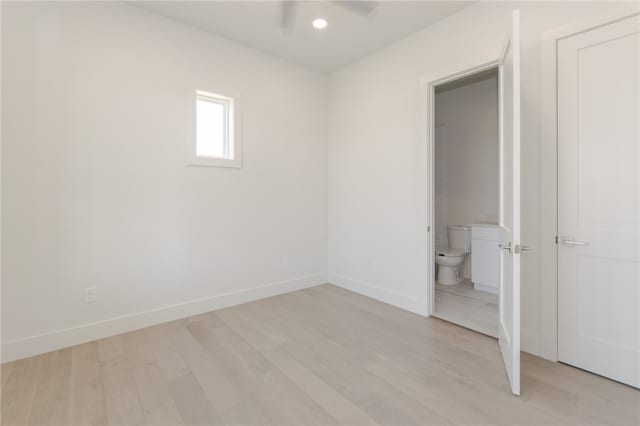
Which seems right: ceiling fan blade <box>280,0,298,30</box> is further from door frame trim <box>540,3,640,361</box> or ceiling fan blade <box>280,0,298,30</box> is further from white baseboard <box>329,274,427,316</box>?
white baseboard <box>329,274,427,316</box>

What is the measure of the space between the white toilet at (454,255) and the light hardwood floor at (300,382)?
1.43 meters

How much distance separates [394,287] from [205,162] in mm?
2517

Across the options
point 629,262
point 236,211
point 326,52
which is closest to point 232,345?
point 236,211

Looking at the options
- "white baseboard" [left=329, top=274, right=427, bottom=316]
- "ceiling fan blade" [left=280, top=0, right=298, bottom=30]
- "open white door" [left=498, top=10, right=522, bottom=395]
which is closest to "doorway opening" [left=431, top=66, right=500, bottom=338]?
"white baseboard" [left=329, top=274, right=427, bottom=316]

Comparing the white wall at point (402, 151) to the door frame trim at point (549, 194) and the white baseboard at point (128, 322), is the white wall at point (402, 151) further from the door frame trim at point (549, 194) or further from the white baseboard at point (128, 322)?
the white baseboard at point (128, 322)

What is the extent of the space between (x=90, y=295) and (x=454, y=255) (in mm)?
4085

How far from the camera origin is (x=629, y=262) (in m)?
1.92

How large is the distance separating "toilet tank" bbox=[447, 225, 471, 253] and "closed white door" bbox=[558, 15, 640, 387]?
214 centimetres

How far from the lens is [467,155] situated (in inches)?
176

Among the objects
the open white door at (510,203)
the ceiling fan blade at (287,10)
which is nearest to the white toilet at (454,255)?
the open white door at (510,203)

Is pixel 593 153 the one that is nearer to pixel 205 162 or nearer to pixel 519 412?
pixel 519 412

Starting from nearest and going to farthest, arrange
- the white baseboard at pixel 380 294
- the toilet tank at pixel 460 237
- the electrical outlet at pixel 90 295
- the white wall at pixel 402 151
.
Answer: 1. the white wall at pixel 402 151
2. the electrical outlet at pixel 90 295
3. the white baseboard at pixel 380 294
4. the toilet tank at pixel 460 237

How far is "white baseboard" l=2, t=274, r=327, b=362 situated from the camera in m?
2.33

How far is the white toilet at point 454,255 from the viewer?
13.4 ft
